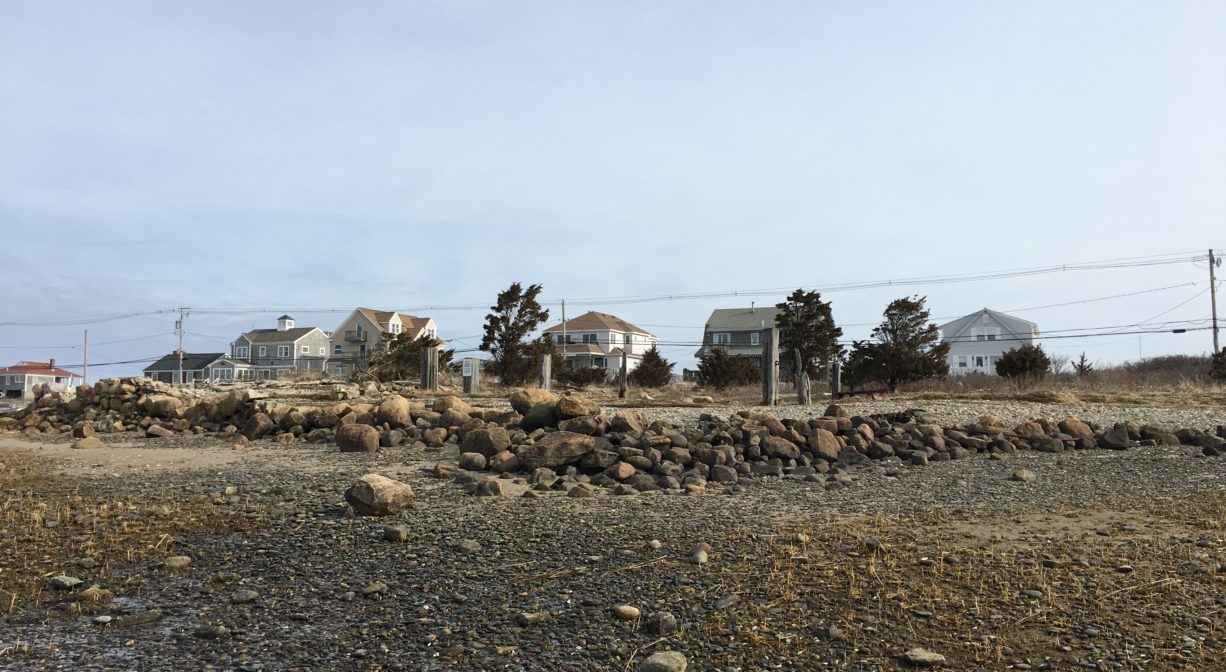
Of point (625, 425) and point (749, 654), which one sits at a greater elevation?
point (625, 425)

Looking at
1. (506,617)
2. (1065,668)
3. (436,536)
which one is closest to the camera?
(1065,668)

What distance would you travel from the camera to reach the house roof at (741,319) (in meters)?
56.8

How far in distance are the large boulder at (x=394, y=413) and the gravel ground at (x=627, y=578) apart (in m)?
4.06

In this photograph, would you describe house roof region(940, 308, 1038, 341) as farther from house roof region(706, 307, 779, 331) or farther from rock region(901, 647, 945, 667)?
rock region(901, 647, 945, 667)

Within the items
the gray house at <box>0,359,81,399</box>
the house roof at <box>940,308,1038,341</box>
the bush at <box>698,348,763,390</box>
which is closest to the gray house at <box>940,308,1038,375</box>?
the house roof at <box>940,308,1038,341</box>

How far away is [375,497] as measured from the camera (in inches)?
251

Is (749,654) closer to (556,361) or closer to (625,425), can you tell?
(625,425)

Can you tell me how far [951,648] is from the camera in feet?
11.9

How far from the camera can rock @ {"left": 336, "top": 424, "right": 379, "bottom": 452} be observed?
11070 mm

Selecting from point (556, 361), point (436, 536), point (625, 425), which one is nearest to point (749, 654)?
point (436, 536)

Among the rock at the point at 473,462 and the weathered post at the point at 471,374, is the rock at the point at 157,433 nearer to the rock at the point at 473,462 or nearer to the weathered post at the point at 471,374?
the weathered post at the point at 471,374

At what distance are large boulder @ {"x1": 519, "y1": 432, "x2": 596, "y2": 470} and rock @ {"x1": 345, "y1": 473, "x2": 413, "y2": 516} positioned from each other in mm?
2421

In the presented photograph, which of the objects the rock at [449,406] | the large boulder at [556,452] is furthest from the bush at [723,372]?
the large boulder at [556,452]

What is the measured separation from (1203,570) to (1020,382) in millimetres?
18286
